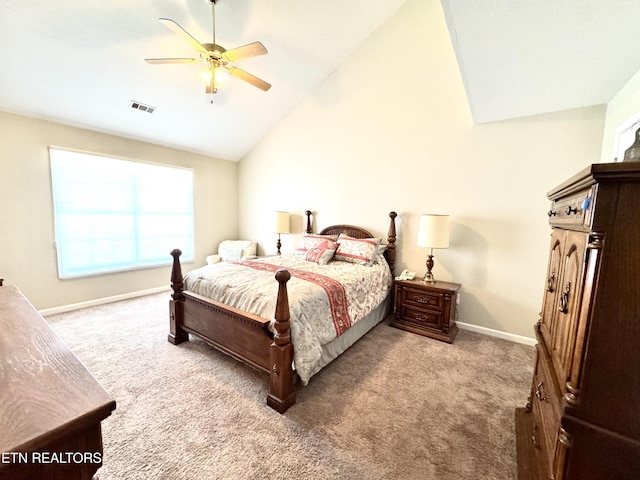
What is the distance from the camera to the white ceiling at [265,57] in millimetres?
1712

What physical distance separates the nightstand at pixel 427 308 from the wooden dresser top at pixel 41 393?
2890 millimetres

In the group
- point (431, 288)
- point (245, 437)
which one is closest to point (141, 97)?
point (245, 437)

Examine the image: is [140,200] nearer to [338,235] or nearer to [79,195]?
[79,195]

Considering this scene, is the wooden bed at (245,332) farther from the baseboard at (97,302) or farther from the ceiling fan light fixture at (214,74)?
the baseboard at (97,302)

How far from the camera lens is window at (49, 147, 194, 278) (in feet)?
11.3

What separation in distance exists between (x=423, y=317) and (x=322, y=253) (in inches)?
54.5

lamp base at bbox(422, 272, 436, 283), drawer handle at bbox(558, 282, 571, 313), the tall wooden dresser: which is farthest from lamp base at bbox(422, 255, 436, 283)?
→ the tall wooden dresser

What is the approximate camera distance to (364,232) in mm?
3732

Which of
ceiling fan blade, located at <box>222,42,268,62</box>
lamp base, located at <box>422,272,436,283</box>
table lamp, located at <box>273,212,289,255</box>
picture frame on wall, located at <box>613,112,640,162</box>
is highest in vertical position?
ceiling fan blade, located at <box>222,42,268,62</box>

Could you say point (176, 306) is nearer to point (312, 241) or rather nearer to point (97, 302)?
point (312, 241)

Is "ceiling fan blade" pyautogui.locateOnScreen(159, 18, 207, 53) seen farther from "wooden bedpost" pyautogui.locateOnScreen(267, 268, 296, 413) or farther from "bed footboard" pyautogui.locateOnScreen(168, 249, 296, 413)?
"wooden bedpost" pyautogui.locateOnScreen(267, 268, 296, 413)

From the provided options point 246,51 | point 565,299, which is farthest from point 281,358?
→ point 246,51

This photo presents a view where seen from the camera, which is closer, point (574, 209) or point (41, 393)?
point (41, 393)

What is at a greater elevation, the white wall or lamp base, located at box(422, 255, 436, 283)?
the white wall
